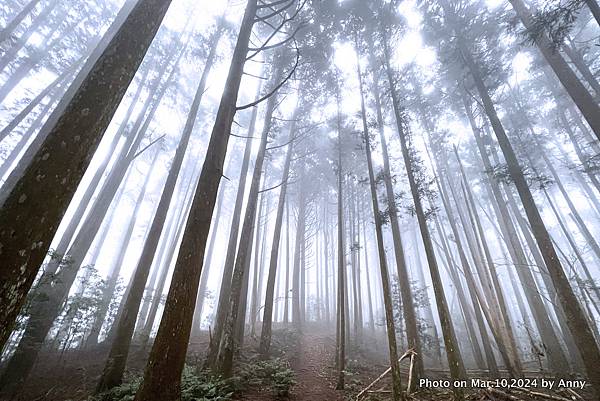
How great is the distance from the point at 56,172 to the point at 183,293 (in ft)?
5.85

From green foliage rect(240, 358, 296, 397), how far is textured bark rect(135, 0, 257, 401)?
14.5ft

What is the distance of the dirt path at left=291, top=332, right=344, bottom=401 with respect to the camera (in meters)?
7.03

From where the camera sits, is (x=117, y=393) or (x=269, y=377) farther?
(x=269, y=377)

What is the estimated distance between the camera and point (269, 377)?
7.32 meters

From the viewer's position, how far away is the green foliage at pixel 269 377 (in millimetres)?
6410

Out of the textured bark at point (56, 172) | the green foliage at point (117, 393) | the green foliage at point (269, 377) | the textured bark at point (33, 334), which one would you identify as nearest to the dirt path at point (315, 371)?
the green foliage at point (269, 377)

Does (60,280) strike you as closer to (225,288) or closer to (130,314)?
(130,314)

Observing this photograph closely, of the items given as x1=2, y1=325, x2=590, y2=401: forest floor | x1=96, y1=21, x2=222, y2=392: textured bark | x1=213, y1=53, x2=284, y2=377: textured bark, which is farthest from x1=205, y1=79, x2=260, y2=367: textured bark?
x1=96, y1=21, x2=222, y2=392: textured bark

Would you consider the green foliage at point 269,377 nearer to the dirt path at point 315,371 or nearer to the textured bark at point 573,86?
the dirt path at point 315,371

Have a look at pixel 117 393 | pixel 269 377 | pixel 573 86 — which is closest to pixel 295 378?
pixel 269 377

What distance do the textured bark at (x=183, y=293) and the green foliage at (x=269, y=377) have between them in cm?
441

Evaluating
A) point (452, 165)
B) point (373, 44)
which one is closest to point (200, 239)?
point (373, 44)

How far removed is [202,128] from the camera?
19375 millimetres

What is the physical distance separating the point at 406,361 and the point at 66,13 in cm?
2603
